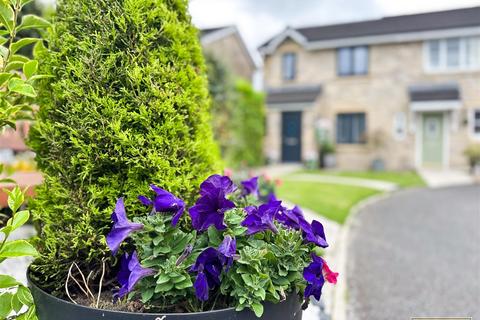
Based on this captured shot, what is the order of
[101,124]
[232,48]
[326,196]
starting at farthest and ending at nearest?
[232,48] → [326,196] → [101,124]

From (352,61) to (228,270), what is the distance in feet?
63.2

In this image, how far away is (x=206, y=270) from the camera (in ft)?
5.42

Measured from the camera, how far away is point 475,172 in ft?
52.3

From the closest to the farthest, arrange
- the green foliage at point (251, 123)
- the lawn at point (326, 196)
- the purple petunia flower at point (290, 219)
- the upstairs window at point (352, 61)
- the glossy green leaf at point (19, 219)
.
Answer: the glossy green leaf at point (19, 219) < the purple petunia flower at point (290, 219) < the lawn at point (326, 196) < the green foliage at point (251, 123) < the upstairs window at point (352, 61)

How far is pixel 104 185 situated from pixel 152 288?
0.53 metres

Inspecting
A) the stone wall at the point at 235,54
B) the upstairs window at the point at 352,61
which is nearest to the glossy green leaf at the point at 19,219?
the upstairs window at the point at 352,61

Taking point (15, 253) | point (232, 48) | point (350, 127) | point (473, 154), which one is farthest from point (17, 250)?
point (232, 48)

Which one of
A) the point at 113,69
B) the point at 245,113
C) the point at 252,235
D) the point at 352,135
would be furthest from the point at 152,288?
the point at 352,135

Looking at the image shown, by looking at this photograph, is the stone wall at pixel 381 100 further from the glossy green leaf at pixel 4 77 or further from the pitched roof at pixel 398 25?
the glossy green leaf at pixel 4 77

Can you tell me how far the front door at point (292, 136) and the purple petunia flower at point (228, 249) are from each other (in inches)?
734

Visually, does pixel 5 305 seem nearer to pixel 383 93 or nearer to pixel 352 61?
pixel 383 93

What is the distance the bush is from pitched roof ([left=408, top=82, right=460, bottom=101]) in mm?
17921

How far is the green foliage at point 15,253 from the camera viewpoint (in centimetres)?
157

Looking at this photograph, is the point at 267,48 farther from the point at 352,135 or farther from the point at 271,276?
the point at 271,276
